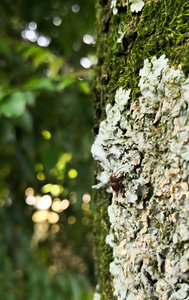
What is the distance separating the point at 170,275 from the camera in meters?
0.37

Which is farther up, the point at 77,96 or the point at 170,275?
the point at 77,96

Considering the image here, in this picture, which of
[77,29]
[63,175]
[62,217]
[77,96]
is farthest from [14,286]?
[77,29]

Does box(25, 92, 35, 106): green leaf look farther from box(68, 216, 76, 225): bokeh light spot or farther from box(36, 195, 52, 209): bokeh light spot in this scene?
box(68, 216, 76, 225): bokeh light spot

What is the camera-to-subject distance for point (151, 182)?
Result: 39cm

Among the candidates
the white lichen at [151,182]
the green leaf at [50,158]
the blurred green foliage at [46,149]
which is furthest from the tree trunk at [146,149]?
the green leaf at [50,158]

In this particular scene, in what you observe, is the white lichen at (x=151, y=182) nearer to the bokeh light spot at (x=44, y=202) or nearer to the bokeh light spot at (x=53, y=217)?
the bokeh light spot at (x=44, y=202)

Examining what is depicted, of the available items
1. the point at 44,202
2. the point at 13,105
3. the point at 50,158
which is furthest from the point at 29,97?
the point at 44,202

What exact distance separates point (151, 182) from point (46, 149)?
1086 mm

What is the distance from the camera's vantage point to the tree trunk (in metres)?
0.37

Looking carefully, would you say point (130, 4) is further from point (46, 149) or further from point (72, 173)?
point (72, 173)

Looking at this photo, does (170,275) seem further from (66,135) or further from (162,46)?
(66,135)

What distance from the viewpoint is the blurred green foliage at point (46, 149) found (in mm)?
1496

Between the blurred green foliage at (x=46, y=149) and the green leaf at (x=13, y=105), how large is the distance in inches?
2.4

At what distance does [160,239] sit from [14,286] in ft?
6.41
